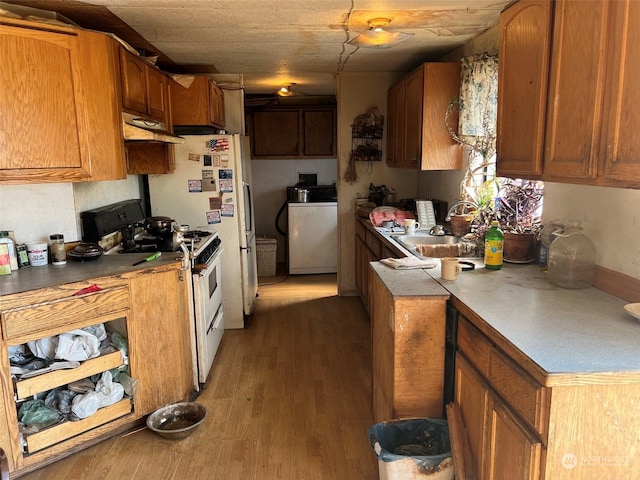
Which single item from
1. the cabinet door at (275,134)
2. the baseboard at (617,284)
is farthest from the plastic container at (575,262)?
the cabinet door at (275,134)

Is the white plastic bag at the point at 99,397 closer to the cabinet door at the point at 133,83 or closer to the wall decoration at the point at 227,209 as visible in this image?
the cabinet door at the point at 133,83

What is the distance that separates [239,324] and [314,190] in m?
2.58

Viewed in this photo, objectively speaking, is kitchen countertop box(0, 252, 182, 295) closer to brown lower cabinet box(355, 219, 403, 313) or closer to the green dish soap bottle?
brown lower cabinet box(355, 219, 403, 313)

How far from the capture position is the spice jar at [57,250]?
253 cm

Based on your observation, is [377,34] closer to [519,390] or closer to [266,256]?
[519,390]

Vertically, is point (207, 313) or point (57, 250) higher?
point (57, 250)

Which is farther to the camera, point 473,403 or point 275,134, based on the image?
point 275,134

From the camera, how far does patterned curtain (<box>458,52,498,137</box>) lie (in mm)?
2883

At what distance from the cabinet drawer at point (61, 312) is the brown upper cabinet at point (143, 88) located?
1.15 m

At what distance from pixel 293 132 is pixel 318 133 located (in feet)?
1.11

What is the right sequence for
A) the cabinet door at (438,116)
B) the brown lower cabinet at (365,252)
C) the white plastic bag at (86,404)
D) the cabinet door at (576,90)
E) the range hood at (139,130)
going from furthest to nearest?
the brown lower cabinet at (365,252), the cabinet door at (438,116), the range hood at (139,130), the white plastic bag at (86,404), the cabinet door at (576,90)

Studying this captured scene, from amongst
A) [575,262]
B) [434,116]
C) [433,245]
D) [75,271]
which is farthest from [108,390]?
[434,116]

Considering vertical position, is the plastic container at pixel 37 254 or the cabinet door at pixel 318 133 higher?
the cabinet door at pixel 318 133

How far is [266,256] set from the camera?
589cm
